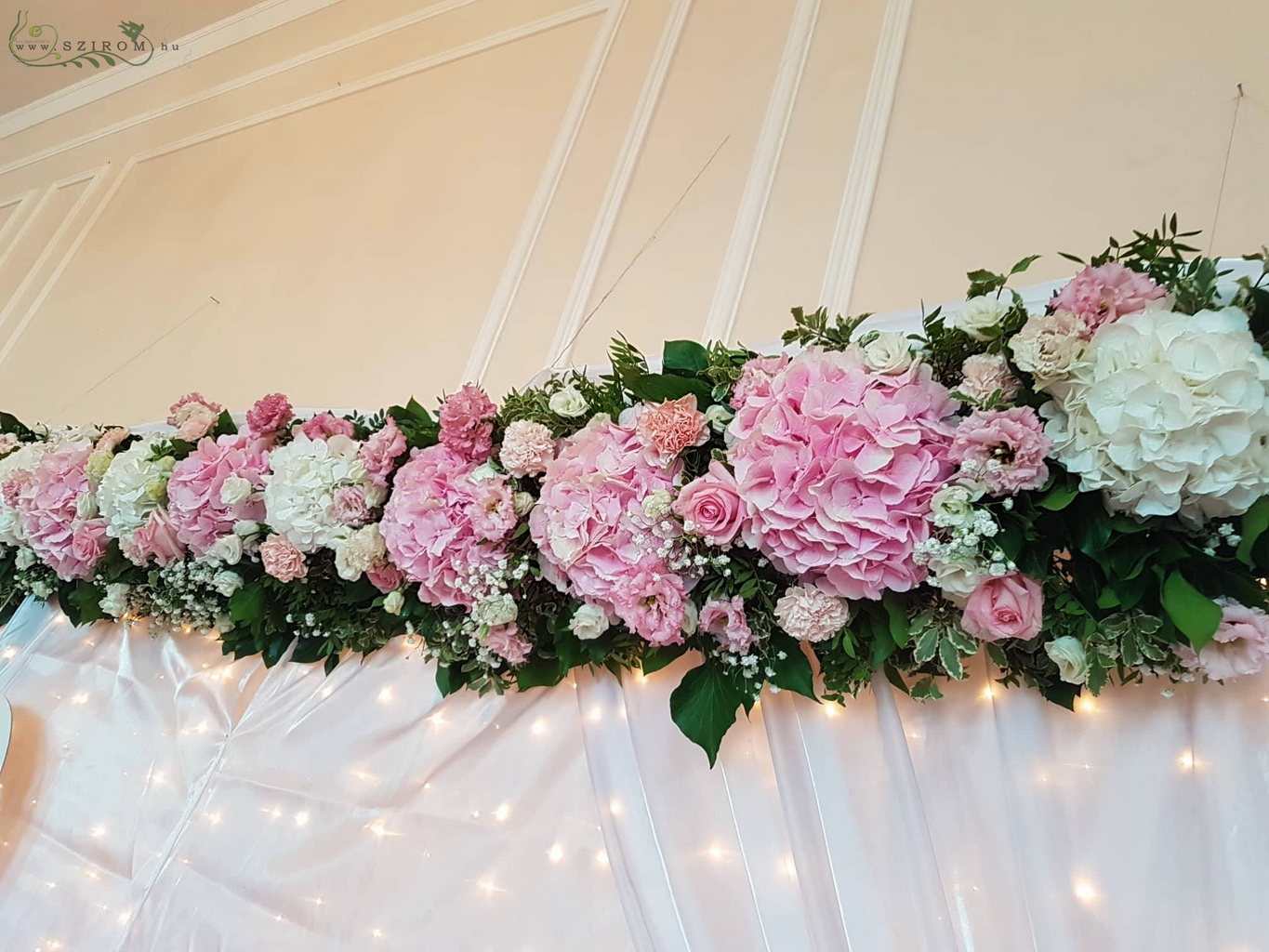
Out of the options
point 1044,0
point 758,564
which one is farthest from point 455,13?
point 758,564

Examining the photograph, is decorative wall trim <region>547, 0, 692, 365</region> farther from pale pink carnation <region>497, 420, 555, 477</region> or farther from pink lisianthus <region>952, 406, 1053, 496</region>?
pink lisianthus <region>952, 406, 1053, 496</region>

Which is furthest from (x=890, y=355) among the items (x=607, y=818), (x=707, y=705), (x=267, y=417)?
(x=267, y=417)

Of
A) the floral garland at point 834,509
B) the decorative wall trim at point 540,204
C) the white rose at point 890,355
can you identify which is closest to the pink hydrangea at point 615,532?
the floral garland at point 834,509

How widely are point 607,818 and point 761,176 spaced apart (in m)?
1.36

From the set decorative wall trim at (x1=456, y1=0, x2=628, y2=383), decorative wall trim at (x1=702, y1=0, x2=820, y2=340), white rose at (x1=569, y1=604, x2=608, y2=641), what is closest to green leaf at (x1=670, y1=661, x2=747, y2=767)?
white rose at (x1=569, y1=604, x2=608, y2=641)

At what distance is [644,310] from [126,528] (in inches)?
45.8

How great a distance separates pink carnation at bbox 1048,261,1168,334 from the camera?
0.80m

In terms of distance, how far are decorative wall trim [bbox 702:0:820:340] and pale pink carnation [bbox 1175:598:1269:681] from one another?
960mm

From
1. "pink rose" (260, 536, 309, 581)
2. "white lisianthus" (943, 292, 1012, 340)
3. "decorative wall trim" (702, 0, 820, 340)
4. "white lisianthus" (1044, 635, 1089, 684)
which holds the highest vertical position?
"decorative wall trim" (702, 0, 820, 340)

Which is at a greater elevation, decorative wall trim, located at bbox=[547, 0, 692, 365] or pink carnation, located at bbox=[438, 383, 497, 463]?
decorative wall trim, located at bbox=[547, 0, 692, 365]

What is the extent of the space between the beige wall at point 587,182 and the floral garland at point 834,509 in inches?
17.0

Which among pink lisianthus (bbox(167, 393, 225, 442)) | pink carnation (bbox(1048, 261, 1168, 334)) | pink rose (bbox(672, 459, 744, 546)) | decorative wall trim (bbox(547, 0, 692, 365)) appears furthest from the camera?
decorative wall trim (bbox(547, 0, 692, 365))

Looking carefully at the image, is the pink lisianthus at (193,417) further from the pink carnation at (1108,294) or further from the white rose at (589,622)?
the pink carnation at (1108,294)

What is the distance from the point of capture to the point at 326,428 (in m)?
1.35
